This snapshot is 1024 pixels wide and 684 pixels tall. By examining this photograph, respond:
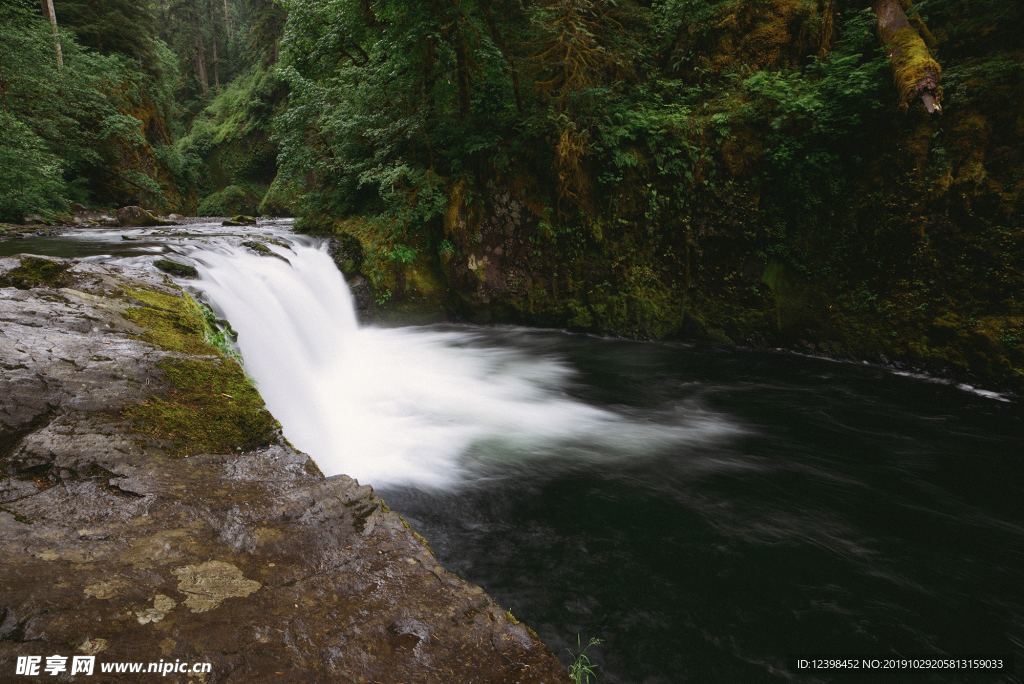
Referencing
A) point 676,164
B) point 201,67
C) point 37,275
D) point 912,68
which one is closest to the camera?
point 37,275

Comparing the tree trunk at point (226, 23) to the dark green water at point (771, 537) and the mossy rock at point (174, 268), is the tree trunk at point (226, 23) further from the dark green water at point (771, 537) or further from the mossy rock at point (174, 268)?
the dark green water at point (771, 537)

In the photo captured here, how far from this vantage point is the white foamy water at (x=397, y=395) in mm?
4992

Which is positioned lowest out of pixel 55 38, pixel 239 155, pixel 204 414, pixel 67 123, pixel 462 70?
pixel 204 414

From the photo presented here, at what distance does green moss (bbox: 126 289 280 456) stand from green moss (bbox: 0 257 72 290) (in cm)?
111

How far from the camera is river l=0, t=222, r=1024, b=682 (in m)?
2.99

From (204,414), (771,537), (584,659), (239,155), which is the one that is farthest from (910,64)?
(239,155)

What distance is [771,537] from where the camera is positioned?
3824mm

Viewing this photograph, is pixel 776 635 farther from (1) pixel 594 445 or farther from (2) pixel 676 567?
(1) pixel 594 445

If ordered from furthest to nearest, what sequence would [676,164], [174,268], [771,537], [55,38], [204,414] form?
[55,38], [676,164], [174,268], [771,537], [204,414]

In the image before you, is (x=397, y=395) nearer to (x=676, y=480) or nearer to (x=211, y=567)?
(x=676, y=480)

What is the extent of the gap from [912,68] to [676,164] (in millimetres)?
2991

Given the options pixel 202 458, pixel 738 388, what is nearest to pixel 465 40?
pixel 738 388

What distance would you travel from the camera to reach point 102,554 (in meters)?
1.62

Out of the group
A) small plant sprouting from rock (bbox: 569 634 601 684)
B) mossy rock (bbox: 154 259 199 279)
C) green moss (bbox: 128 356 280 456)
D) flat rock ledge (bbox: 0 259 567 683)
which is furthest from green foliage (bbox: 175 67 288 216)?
small plant sprouting from rock (bbox: 569 634 601 684)
